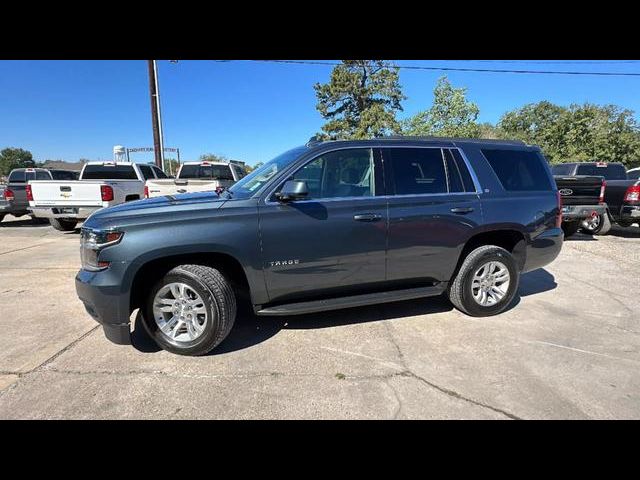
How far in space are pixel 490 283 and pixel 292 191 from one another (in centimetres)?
268

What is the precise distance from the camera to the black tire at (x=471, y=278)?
382 centimetres

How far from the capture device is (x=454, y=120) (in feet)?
98.2

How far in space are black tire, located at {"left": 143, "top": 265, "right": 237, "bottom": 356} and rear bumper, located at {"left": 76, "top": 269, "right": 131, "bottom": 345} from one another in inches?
8.0

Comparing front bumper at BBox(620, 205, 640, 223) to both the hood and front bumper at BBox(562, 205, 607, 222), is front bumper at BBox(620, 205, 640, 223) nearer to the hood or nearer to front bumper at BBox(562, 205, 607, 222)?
front bumper at BBox(562, 205, 607, 222)

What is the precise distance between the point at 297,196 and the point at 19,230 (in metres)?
12.5

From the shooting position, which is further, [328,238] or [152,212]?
[328,238]

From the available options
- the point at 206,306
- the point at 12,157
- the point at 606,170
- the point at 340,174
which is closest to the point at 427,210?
the point at 340,174

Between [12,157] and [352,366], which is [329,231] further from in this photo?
[12,157]

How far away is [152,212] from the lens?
2945mm

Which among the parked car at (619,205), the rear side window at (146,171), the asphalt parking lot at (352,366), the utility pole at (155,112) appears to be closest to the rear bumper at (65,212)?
the rear side window at (146,171)

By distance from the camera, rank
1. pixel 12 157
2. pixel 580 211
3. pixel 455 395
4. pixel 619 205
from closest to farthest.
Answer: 1. pixel 455 395
2. pixel 580 211
3. pixel 619 205
4. pixel 12 157

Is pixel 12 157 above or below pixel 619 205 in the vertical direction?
above
